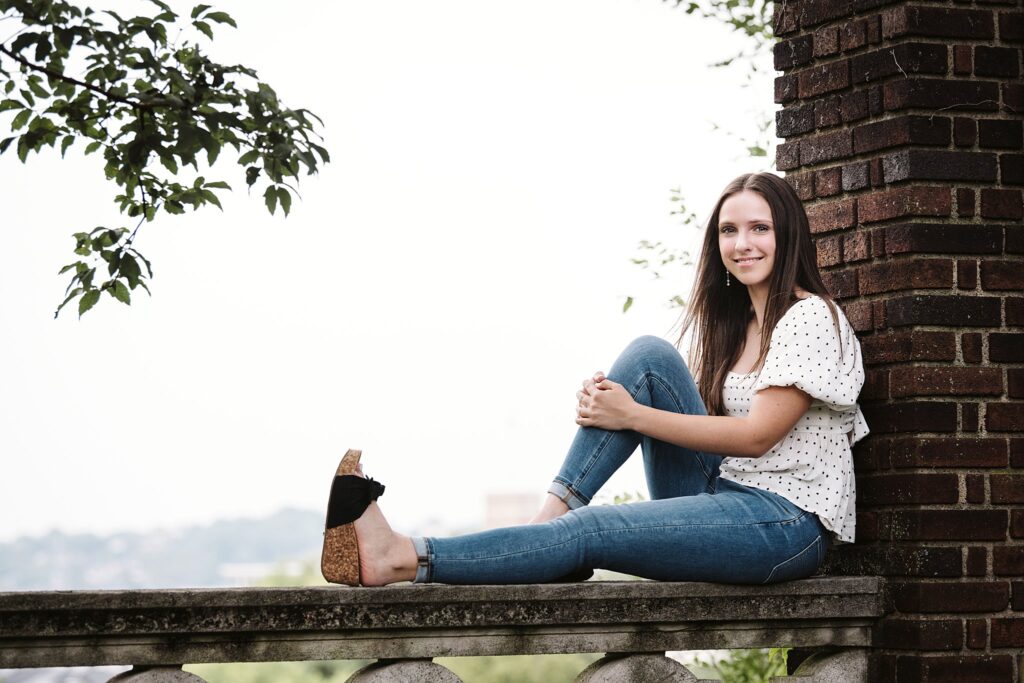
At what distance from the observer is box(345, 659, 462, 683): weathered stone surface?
9.42 ft

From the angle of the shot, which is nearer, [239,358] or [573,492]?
[573,492]

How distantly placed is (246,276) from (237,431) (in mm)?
11855

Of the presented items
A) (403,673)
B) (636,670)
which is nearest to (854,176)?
(636,670)

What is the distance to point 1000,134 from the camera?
11.6 feet

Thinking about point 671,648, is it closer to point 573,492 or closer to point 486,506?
point 573,492

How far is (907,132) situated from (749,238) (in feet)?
1.64

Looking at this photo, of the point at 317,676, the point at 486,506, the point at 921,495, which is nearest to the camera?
the point at 921,495

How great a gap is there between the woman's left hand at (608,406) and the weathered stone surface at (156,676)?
119 cm

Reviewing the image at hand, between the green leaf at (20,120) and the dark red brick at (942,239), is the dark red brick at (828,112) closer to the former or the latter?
the dark red brick at (942,239)

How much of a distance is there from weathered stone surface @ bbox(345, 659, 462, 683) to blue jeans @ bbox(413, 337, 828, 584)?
19 cm

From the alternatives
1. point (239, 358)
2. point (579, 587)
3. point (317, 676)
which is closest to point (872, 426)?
point (579, 587)

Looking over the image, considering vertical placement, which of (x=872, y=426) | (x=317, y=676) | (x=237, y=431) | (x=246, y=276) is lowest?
(x=317, y=676)

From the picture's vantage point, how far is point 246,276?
287ft

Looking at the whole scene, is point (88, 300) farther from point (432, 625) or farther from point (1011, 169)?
point (1011, 169)
